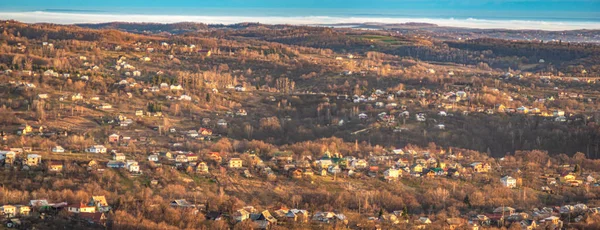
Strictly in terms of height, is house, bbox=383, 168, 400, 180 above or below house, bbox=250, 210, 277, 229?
below

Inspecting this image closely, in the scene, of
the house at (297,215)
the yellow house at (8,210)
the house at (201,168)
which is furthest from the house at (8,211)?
the house at (201,168)

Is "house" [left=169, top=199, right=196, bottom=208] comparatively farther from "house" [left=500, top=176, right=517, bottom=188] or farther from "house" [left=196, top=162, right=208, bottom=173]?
"house" [left=500, top=176, right=517, bottom=188]

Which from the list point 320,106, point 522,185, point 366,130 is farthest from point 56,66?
point 522,185

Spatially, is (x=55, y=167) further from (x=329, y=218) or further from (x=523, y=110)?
(x=523, y=110)

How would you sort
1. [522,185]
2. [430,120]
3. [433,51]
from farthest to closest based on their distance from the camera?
[433,51], [430,120], [522,185]

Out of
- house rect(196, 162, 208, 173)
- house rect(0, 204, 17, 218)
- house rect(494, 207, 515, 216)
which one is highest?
house rect(0, 204, 17, 218)

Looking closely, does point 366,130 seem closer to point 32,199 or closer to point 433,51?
point 32,199

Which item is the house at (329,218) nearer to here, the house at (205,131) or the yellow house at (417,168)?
the yellow house at (417,168)

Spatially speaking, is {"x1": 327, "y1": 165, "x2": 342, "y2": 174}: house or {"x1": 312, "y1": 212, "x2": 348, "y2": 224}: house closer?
{"x1": 312, "y1": 212, "x2": 348, "y2": 224}: house

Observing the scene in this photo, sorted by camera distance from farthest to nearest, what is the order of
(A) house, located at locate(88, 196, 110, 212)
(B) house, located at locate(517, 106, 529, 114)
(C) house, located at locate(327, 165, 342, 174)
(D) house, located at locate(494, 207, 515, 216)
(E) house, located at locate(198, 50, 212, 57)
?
(E) house, located at locate(198, 50, 212, 57), (B) house, located at locate(517, 106, 529, 114), (C) house, located at locate(327, 165, 342, 174), (D) house, located at locate(494, 207, 515, 216), (A) house, located at locate(88, 196, 110, 212)

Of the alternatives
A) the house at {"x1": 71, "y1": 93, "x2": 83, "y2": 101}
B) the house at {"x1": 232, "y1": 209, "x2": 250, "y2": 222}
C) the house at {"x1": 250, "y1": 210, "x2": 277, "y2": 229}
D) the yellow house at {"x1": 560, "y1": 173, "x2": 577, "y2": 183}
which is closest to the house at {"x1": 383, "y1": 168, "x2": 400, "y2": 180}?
the yellow house at {"x1": 560, "y1": 173, "x2": 577, "y2": 183}
